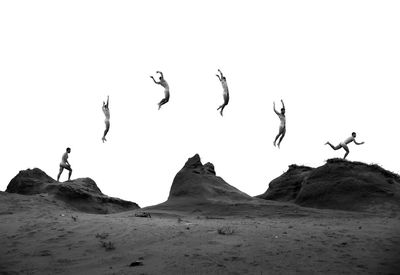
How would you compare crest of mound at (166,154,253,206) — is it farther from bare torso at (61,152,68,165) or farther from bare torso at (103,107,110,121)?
bare torso at (61,152,68,165)

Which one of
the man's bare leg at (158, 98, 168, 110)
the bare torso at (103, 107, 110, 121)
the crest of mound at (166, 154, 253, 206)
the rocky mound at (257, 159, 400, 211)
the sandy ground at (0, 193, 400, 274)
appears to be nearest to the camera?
the sandy ground at (0, 193, 400, 274)

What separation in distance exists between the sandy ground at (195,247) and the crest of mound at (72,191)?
6036 mm

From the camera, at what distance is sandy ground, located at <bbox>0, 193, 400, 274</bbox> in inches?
309

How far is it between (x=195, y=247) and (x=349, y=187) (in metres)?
8.88

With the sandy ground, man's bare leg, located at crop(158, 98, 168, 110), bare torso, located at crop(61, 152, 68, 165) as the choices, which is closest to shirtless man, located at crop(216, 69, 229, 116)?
man's bare leg, located at crop(158, 98, 168, 110)

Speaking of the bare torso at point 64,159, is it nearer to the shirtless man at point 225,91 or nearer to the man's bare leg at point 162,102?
the man's bare leg at point 162,102

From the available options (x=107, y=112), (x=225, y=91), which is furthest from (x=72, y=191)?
(x=225, y=91)

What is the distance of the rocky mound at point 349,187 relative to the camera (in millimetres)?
15289

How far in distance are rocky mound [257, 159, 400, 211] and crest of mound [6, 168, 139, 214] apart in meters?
7.82

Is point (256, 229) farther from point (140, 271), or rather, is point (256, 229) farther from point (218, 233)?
point (140, 271)

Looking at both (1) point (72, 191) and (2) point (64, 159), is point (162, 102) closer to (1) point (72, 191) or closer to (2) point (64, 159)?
(1) point (72, 191)

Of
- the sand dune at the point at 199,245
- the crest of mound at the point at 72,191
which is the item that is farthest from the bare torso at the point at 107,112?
the sand dune at the point at 199,245

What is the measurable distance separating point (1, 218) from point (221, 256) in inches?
300

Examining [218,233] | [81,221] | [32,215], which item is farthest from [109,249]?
[32,215]
